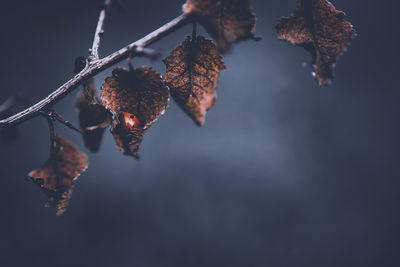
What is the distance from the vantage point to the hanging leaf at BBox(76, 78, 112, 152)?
0.83ft

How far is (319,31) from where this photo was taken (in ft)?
0.94

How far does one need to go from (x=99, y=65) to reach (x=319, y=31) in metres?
0.26

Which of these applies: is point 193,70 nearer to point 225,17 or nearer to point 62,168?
point 225,17

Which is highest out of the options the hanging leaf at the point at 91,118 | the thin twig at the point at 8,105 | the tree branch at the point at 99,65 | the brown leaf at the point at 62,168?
the thin twig at the point at 8,105

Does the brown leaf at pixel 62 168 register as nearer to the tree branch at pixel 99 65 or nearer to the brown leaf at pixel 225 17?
the tree branch at pixel 99 65

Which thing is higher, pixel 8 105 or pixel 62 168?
pixel 8 105

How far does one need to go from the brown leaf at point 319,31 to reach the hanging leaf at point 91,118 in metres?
0.23

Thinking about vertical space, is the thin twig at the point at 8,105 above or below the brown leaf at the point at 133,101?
above

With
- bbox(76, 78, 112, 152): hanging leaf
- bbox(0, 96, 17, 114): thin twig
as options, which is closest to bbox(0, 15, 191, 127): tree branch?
bbox(76, 78, 112, 152): hanging leaf

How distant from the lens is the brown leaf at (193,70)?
0.27 metres

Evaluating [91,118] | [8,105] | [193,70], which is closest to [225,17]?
[193,70]

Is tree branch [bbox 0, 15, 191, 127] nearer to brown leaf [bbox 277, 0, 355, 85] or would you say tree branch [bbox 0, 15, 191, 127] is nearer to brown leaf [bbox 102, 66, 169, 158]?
brown leaf [bbox 102, 66, 169, 158]

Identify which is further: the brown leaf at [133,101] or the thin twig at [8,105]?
the thin twig at [8,105]

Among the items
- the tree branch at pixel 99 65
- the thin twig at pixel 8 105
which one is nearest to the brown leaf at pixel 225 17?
the tree branch at pixel 99 65
